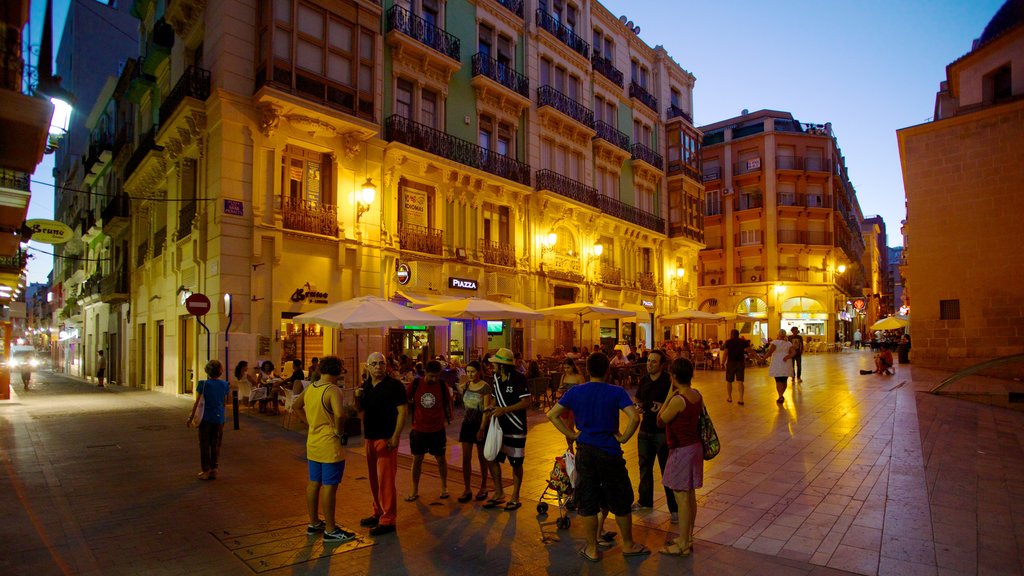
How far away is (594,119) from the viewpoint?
1115 inches

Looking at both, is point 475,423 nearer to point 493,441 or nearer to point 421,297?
point 493,441

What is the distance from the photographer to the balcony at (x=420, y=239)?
1924 cm

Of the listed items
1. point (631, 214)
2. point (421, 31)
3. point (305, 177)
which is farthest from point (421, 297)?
point (631, 214)

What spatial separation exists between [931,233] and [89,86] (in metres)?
42.2

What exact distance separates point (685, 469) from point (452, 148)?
1761 centimetres

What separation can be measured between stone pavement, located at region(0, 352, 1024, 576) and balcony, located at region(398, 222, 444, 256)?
9.34 meters

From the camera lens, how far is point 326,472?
538 centimetres

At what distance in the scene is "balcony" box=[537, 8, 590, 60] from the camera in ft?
83.9

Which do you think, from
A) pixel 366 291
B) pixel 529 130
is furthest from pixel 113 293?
pixel 529 130

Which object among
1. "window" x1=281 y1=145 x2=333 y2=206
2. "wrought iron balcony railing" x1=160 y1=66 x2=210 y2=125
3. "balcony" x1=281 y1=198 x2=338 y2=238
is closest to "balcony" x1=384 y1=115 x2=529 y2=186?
"window" x1=281 y1=145 x2=333 y2=206

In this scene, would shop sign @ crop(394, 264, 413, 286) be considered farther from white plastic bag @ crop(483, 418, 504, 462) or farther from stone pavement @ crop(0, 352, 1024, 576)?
white plastic bag @ crop(483, 418, 504, 462)

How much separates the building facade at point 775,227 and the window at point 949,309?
76.4 ft

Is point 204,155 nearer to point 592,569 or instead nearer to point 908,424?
point 592,569

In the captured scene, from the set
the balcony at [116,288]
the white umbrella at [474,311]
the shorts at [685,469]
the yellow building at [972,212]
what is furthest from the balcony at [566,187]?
the shorts at [685,469]
